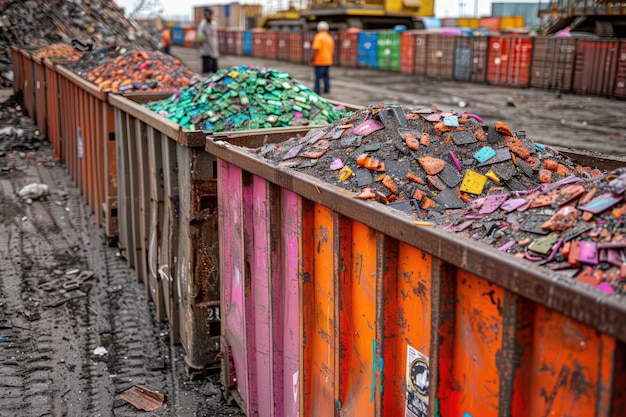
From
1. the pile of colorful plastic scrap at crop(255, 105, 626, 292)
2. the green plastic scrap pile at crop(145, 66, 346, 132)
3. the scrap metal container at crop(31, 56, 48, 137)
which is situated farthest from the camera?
the scrap metal container at crop(31, 56, 48, 137)

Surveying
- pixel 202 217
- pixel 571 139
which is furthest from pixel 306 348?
pixel 571 139

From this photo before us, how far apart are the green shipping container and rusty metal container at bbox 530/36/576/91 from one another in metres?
8.68

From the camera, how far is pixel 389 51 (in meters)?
31.2

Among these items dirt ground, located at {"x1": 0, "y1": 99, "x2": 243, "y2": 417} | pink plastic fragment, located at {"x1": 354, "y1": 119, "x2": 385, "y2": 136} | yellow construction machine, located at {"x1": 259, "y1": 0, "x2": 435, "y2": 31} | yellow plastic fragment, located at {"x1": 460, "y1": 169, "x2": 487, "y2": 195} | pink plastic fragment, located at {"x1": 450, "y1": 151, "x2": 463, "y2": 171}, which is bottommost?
dirt ground, located at {"x1": 0, "y1": 99, "x2": 243, "y2": 417}

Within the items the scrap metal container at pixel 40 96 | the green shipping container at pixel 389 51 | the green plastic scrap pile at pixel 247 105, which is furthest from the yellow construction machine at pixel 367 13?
the green plastic scrap pile at pixel 247 105

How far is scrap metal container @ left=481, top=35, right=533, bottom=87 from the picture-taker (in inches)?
915

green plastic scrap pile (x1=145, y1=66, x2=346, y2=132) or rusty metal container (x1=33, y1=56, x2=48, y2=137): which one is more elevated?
green plastic scrap pile (x1=145, y1=66, x2=346, y2=132)

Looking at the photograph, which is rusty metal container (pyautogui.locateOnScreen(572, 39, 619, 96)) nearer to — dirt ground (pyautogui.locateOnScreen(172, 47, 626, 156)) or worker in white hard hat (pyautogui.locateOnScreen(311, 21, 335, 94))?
dirt ground (pyautogui.locateOnScreen(172, 47, 626, 156))

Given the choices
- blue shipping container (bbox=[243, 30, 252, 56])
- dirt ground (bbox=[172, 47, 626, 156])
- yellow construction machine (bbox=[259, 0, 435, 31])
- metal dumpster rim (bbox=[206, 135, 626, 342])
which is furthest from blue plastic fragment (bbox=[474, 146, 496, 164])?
blue shipping container (bbox=[243, 30, 252, 56])

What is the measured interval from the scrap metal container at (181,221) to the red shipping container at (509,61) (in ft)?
63.5

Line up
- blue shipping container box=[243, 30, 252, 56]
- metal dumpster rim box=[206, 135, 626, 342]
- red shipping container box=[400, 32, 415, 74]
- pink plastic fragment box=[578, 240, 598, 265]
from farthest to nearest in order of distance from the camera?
blue shipping container box=[243, 30, 252, 56] → red shipping container box=[400, 32, 415, 74] → pink plastic fragment box=[578, 240, 598, 265] → metal dumpster rim box=[206, 135, 626, 342]

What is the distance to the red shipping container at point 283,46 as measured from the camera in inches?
1556

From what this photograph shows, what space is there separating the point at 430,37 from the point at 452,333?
88.8 feet

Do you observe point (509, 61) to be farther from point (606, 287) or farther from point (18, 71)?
point (606, 287)
